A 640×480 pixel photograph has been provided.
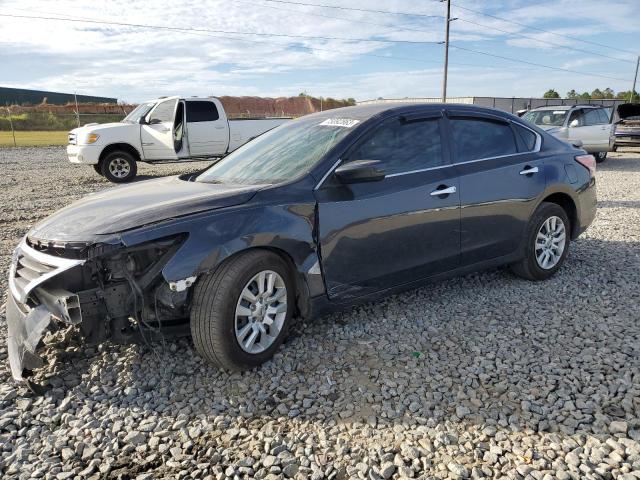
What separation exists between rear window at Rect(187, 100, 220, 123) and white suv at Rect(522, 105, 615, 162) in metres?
8.92

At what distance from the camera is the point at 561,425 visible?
108 inches

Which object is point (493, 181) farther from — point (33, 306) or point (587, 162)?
point (33, 306)

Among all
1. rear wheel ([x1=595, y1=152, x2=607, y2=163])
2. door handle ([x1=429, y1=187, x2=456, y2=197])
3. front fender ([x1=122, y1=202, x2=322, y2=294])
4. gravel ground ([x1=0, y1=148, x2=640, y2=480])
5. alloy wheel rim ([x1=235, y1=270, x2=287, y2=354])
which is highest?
door handle ([x1=429, y1=187, x2=456, y2=197])

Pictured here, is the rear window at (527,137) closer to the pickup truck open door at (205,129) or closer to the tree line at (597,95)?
the pickup truck open door at (205,129)

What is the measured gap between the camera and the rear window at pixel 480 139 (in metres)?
4.27

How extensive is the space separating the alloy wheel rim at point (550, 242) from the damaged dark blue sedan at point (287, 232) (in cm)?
6

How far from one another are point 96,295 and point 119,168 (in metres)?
10.4

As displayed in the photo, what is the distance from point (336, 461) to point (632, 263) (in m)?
4.42

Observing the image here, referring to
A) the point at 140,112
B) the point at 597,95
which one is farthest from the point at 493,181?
the point at 597,95

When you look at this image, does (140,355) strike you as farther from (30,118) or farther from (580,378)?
(30,118)

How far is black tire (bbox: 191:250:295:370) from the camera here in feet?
9.98

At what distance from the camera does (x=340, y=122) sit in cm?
400

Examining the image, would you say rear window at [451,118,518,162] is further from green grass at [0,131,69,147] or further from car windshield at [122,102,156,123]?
green grass at [0,131,69,147]

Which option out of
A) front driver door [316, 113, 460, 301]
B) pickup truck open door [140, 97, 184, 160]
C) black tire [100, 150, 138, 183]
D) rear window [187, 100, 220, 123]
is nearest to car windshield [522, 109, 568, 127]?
rear window [187, 100, 220, 123]
